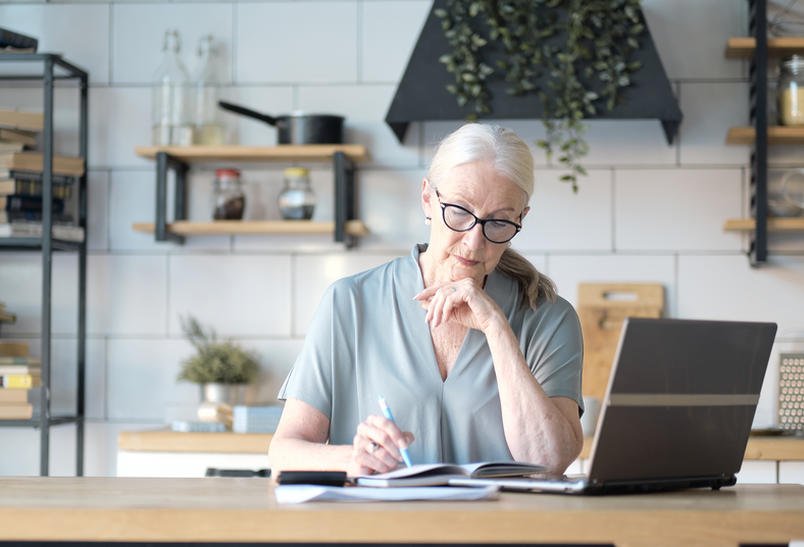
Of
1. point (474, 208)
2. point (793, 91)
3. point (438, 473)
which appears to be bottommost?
point (438, 473)

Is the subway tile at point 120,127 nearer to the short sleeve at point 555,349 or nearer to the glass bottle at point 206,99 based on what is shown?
the glass bottle at point 206,99

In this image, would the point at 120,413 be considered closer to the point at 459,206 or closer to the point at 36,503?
the point at 459,206

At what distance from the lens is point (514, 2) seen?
3508 mm

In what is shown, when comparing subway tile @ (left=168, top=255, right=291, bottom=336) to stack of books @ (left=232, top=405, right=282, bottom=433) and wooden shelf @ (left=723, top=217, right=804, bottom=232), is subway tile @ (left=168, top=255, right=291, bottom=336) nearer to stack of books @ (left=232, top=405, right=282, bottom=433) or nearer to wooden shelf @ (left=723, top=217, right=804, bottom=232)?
stack of books @ (left=232, top=405, right=282, bottom=433)

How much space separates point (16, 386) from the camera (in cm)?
354

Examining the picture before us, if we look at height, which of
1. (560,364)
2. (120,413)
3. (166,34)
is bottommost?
(120,413)

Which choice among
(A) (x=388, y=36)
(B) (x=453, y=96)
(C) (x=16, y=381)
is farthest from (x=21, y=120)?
(B) (x=453, y=96)

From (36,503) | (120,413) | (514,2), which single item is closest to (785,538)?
(36,503)

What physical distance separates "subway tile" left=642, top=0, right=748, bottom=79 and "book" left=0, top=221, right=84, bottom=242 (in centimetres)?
199

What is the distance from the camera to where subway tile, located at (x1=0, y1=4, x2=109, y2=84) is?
389 centimetres

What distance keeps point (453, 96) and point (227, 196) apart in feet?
2.60

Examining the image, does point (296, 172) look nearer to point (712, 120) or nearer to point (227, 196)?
point (227, 196)

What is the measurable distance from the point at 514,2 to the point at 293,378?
1876 mm

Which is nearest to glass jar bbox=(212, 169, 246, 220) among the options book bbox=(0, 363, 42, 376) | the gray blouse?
book bbox=(0, 363, 42, 376)
